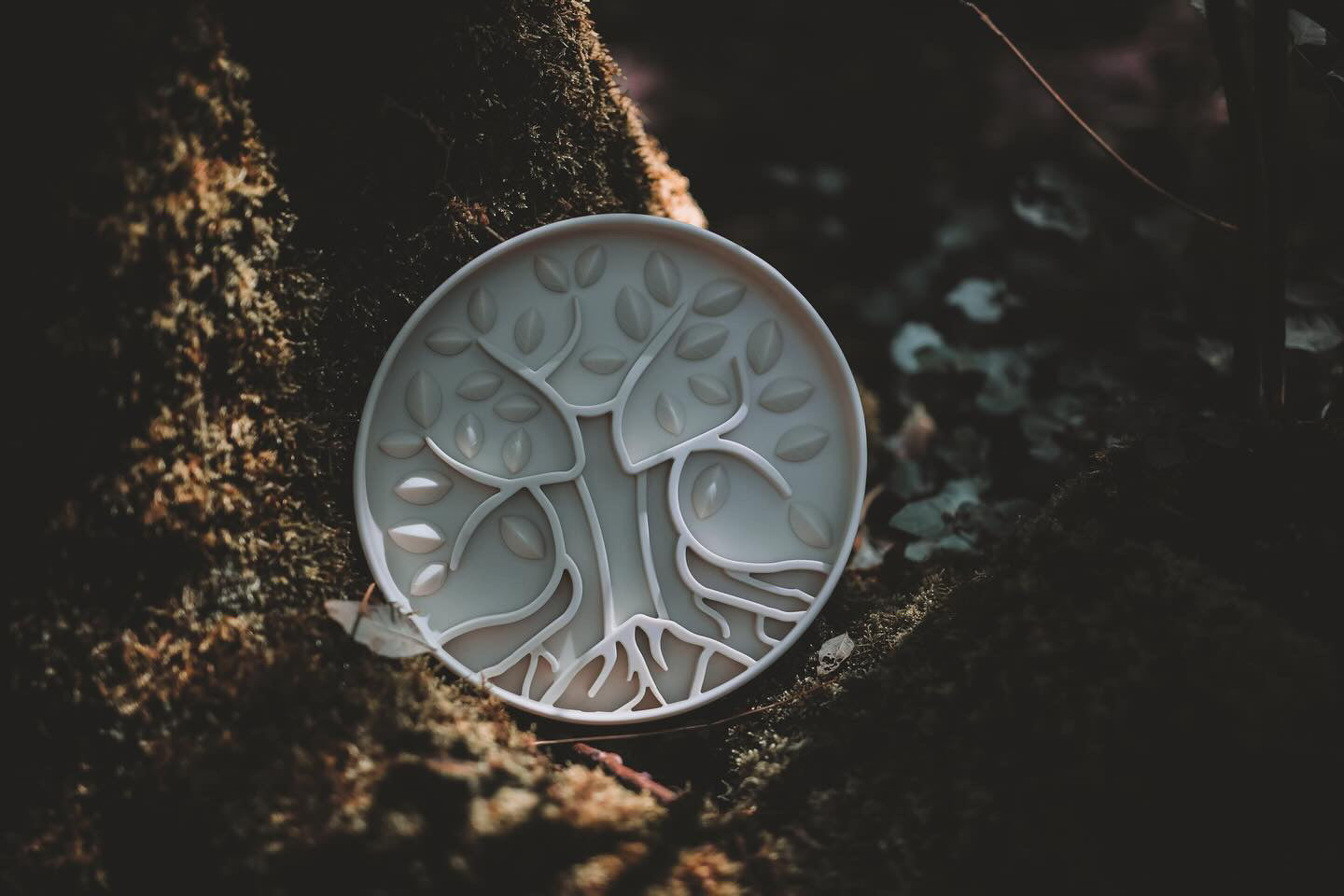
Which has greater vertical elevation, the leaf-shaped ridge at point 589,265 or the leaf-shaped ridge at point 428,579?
the leaf-shaped ridge at point 589,265

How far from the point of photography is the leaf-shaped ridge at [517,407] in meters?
1.55

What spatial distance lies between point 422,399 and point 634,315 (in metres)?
0.43

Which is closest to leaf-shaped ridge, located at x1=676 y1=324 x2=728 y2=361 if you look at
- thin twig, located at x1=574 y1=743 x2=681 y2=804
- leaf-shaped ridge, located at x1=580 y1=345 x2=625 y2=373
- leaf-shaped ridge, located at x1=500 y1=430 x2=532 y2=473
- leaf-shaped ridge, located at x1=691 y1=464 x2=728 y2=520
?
leaf-shaped ridge, located at x1=580 y1=345 x2=625 y2=373

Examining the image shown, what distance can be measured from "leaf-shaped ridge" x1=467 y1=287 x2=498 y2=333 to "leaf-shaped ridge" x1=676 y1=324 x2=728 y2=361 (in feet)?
1.19

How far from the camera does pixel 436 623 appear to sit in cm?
150

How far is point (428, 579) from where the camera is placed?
1496mm

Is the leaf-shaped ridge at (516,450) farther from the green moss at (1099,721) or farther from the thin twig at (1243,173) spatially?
the thin twig at (1243,173)

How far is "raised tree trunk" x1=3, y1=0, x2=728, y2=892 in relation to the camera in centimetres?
122

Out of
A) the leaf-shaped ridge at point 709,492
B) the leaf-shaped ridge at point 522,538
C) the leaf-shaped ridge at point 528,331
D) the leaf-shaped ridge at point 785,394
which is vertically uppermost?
the leaf-shaped ridge at point 785,394

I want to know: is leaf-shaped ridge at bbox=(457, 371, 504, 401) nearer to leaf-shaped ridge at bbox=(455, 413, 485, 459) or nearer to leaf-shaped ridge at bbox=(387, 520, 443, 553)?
leaf-shaped ridge at bbox=(455, 413, 485, 459)

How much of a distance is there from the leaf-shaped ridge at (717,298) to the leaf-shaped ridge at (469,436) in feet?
1.56

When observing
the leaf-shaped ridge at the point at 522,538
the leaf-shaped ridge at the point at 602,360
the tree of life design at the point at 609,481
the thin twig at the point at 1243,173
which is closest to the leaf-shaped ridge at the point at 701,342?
the tree of life design at the point at 609,481

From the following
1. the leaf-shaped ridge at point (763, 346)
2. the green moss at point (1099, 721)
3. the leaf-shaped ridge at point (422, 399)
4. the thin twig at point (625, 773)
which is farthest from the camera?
the leaf-shaped ridge at point (763, 346)

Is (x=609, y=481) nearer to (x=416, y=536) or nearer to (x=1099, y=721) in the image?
(x=416, y=536)
